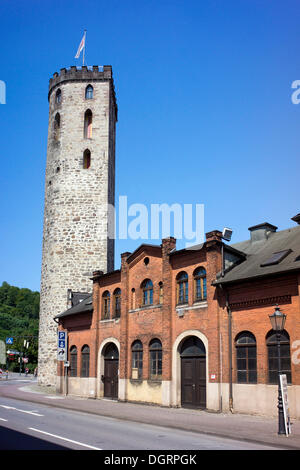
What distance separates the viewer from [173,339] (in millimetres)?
24750

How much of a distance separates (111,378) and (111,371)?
432mm

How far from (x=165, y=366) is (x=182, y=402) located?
1.99 meters

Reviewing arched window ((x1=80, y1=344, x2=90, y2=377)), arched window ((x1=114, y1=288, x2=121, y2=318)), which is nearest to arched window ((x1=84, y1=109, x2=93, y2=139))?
arched window ((x1=114, y1=288, x2=121, y2=318))

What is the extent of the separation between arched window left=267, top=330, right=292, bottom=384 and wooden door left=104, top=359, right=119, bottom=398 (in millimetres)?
12362

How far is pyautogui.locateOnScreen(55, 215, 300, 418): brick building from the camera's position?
19.9 meters

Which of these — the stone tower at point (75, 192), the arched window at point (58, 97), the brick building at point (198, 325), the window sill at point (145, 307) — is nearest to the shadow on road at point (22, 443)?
the brick building at point (198, 325)

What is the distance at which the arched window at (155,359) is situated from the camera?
25.6m

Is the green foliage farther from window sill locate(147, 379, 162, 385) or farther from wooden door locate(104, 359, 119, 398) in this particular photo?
window sill locate(147, 379, 162, 385)

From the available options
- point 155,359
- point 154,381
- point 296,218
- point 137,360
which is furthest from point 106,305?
point 296,218

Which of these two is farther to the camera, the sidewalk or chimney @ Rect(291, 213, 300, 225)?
chimney @ Rect(291, 213, 300, 225)

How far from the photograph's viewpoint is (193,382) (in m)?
23.5

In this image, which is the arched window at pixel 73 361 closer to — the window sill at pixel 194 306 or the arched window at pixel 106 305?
the arched window at pixel 106 305
